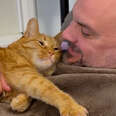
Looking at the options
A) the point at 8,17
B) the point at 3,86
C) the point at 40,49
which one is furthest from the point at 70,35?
the point at 8,17

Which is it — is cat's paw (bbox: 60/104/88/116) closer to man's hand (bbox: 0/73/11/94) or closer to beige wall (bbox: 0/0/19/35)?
man's hand (bbox: 0/73/11/94)

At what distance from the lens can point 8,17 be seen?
250cm

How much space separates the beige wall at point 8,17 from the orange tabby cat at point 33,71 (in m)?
1.30

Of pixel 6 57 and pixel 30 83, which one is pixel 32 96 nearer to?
pixel 30 83

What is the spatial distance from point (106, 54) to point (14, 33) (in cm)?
176

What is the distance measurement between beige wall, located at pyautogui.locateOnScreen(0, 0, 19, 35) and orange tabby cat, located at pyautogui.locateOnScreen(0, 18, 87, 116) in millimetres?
1303

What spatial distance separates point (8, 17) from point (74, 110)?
2.00 meters

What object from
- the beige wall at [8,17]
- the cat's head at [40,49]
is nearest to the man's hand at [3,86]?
the cat's head at [40,49]

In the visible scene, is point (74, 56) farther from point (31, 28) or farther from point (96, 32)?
point (31, 28)

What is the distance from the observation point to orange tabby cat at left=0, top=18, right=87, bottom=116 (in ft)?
2.53

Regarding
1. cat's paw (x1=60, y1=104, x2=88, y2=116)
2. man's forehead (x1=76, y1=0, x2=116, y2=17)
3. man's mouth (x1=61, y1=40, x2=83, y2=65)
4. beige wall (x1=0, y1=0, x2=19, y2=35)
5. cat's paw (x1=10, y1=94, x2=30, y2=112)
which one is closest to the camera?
cat's paw (x1=60, y1=104, x2=88, y2=116)

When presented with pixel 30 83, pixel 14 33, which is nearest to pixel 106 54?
pixel 30 83

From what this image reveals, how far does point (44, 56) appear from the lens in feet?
3.85

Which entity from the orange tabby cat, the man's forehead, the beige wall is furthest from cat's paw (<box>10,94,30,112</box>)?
the beige wall
